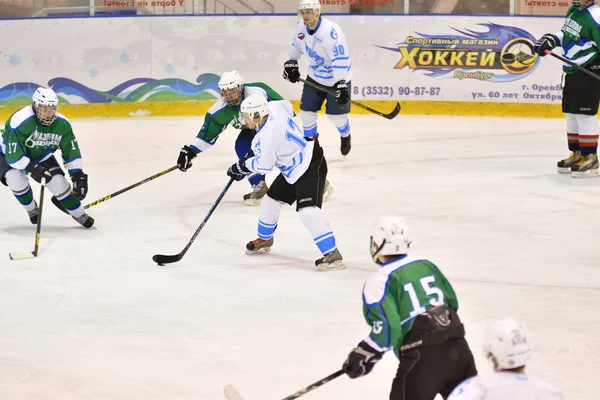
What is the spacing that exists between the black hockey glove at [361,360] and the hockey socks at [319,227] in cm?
217

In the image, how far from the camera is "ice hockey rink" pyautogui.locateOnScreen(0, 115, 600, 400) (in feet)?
11.5

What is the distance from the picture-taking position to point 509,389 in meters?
2.09

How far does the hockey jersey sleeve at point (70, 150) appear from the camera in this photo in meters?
5.57

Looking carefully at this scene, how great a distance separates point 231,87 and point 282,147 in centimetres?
106

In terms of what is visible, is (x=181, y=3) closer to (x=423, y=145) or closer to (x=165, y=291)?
(x=423, y=145)

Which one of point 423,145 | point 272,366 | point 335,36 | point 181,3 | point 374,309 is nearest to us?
point 374,309

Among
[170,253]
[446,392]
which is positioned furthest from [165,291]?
[446,392]

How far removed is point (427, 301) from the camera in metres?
2.60

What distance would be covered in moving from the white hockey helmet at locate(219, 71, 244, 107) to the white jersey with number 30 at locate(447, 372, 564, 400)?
373cm

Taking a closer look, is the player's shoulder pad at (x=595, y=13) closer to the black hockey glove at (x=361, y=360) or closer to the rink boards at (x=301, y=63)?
the rink boards at (x=301, y=63)

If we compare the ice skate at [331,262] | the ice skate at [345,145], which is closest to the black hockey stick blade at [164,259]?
the ice skate at [331,262]

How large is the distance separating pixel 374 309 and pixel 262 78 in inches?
302

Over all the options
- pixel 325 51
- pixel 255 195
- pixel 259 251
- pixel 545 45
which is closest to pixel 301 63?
pixel 325 51

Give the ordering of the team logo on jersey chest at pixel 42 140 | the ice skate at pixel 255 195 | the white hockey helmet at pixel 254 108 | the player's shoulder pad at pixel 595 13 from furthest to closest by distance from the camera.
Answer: the player's shoulder pad at pixel 595 13 < the ice skate at pixel 255 195 < the team logo on jersey chest at pixel 42 140 < the white hockey helmet at pixel 254 108
